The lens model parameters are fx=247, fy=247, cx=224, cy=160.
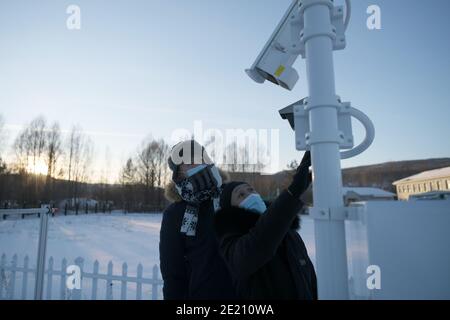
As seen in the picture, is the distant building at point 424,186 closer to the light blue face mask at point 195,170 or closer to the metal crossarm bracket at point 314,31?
the metal crossarm bracket at point 314,31

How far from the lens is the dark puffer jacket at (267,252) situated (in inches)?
48.7

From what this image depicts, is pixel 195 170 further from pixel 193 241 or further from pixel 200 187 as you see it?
pixel 193 241

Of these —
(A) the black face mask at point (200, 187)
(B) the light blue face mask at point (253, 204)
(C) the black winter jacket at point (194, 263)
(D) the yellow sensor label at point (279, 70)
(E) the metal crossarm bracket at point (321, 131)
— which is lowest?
(C) the black winter jacket at point (194, 263)

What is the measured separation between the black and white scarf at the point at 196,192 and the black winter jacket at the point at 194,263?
0.16 feet

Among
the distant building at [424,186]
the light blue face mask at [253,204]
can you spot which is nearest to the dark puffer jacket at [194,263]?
the light blue face mask at [253,204]

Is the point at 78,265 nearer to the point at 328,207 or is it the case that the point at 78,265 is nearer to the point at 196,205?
the point at 196,205

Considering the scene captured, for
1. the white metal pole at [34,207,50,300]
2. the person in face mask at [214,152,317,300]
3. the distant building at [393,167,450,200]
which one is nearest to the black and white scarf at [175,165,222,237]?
the person in face mask at [214,152,317,300]

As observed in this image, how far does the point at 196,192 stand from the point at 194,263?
508 millimetres

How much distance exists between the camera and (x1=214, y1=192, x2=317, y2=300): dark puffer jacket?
4.06 ft

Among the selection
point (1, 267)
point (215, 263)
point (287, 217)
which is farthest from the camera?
point (1, 267)

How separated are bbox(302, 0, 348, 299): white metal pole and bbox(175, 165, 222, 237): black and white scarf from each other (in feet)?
3.10

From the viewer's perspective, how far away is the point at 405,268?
93 centimetres
